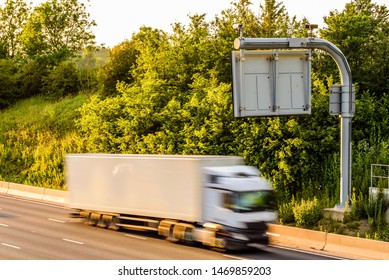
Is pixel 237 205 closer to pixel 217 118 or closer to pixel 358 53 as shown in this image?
pixel 217 118

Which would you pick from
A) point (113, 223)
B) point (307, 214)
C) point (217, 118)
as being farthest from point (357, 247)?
point (217, 118)

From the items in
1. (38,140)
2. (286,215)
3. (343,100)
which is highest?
(343,100)

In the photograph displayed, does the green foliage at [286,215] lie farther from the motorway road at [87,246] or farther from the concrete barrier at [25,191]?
the concrete barrier at [25,191]

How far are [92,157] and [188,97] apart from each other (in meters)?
12.5

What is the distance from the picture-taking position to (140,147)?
133 feet

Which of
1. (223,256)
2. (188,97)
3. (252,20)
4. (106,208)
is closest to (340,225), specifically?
(223,256)

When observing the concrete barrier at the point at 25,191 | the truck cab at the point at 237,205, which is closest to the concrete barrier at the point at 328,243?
the truck cab at the point at 237,205

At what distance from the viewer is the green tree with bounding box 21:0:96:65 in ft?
264

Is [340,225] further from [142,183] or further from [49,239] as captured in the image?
[49,239]

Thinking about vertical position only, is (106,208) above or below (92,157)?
below

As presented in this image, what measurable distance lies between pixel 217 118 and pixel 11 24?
198ft

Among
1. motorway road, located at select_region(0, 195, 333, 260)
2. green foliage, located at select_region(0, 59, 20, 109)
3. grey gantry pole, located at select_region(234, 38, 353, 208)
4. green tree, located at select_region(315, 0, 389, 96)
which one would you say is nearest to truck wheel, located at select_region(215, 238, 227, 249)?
motorway road, located at select_region(0, 195, 333, 260)

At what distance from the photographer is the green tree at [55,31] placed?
80.6 metres

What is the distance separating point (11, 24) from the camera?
292 ft
